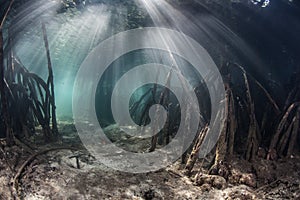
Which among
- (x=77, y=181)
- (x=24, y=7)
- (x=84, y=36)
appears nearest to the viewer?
(x=77, y=181)

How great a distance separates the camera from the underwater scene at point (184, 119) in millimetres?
3373

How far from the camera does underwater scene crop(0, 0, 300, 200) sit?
11.1 feet

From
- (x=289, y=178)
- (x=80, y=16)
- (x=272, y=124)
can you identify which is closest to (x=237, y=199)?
(x=289, y=178)

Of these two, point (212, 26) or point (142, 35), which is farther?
point (142, 35)

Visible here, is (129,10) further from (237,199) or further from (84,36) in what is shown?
(237,199)

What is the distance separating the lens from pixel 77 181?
10.9 feet

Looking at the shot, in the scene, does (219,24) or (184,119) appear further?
(219,24)

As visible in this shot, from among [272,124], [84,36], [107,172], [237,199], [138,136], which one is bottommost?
[138,136]

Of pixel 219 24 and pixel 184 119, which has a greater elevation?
pixel 219 24

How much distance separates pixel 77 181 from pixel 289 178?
3070mm

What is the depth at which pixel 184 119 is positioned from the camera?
562 cm

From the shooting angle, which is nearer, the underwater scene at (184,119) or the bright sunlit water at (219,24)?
the underwater scene at (184,119)

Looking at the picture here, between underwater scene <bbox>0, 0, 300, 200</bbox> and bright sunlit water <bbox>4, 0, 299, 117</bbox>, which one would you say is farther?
bright sunlit water <bbox>4, 0, 299, 117</bbox>

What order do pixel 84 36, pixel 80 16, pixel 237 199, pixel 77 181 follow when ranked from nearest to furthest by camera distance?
pixel 237 199
pixel 77 181
pixel 80 16
pixel 84 36
